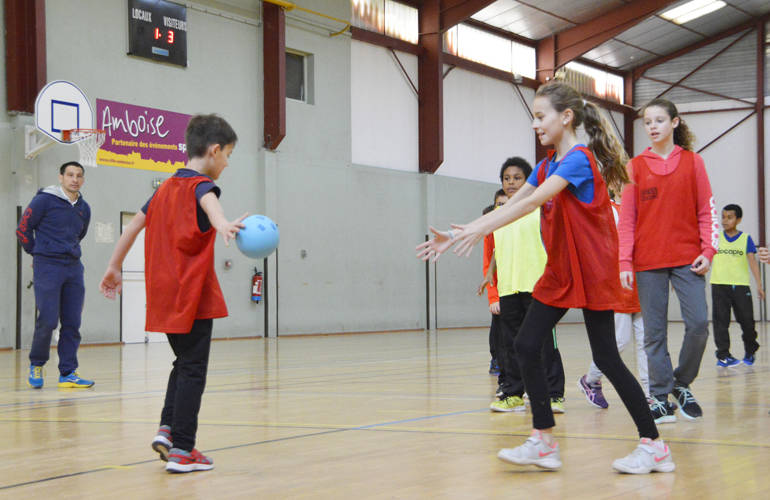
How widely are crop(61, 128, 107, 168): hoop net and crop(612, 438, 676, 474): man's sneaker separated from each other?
10.8 meters

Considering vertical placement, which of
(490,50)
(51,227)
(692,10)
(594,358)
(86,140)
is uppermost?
(692,10)

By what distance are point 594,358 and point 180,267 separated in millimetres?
1725

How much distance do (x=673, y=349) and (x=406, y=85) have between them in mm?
10653

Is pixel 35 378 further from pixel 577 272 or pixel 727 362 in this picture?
pixel 727 362

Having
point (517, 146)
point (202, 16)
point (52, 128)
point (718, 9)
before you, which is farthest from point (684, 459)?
point (718, 9)

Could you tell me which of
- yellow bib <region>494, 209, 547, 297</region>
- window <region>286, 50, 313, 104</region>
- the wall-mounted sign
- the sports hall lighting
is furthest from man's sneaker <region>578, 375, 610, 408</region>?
the sports hall lighting

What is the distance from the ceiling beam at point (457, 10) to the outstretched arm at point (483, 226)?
16841 millimetres

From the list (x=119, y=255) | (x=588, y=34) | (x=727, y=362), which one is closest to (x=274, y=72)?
(x=588, y=34)

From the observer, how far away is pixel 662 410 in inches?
183

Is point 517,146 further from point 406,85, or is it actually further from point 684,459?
point 684,459

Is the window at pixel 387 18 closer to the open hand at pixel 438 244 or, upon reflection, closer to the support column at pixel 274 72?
the support column at pixel 274 72

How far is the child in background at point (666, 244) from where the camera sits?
4703 mm

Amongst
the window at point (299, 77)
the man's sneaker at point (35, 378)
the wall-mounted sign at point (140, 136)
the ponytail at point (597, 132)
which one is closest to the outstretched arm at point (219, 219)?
the ponytail at point (597, 132)

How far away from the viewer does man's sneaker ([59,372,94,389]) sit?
684 cm
